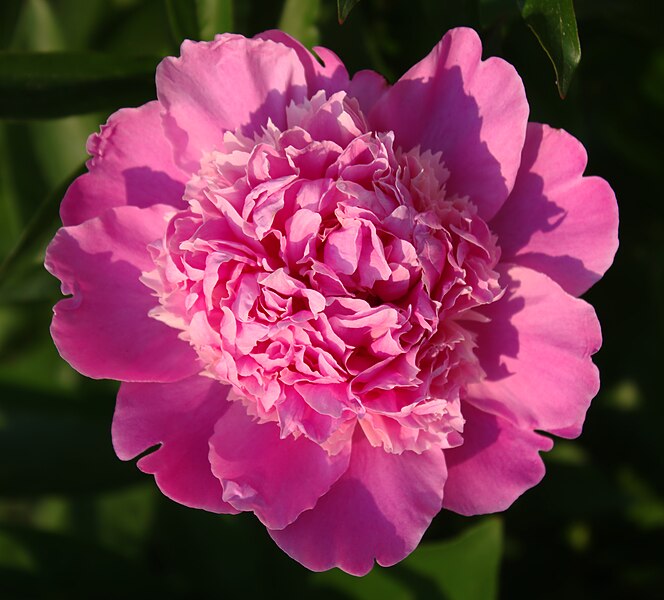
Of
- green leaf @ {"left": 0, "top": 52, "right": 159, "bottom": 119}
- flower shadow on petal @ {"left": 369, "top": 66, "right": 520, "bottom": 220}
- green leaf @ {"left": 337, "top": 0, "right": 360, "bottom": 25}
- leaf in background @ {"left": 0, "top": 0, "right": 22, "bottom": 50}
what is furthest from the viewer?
leaf in background @ {"left": 0, "top": 0, "right": 22, "bottom": 50}

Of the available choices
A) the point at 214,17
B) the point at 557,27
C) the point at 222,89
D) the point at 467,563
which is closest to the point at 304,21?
the point at 214,17

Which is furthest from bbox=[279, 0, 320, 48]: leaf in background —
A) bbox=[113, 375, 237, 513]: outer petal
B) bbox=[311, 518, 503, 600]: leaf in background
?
bbox=[311, 518, 503, 600]: leaf in background

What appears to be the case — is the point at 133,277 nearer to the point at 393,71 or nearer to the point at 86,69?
the point at 86,69

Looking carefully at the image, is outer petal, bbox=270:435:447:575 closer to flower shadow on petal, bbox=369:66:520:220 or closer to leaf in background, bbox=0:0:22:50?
flower shadow on petal, bbox=369:66:520:220

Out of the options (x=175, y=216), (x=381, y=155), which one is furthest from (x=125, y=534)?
(x=381, y=155)

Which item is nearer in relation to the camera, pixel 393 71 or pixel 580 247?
pixel 580 247

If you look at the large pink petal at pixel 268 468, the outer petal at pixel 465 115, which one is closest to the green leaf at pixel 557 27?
the outer petal at pixel 465 115

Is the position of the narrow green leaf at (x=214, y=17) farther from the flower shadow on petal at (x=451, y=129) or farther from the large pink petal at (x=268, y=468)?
the large pink petal at (x=268, y=468)
